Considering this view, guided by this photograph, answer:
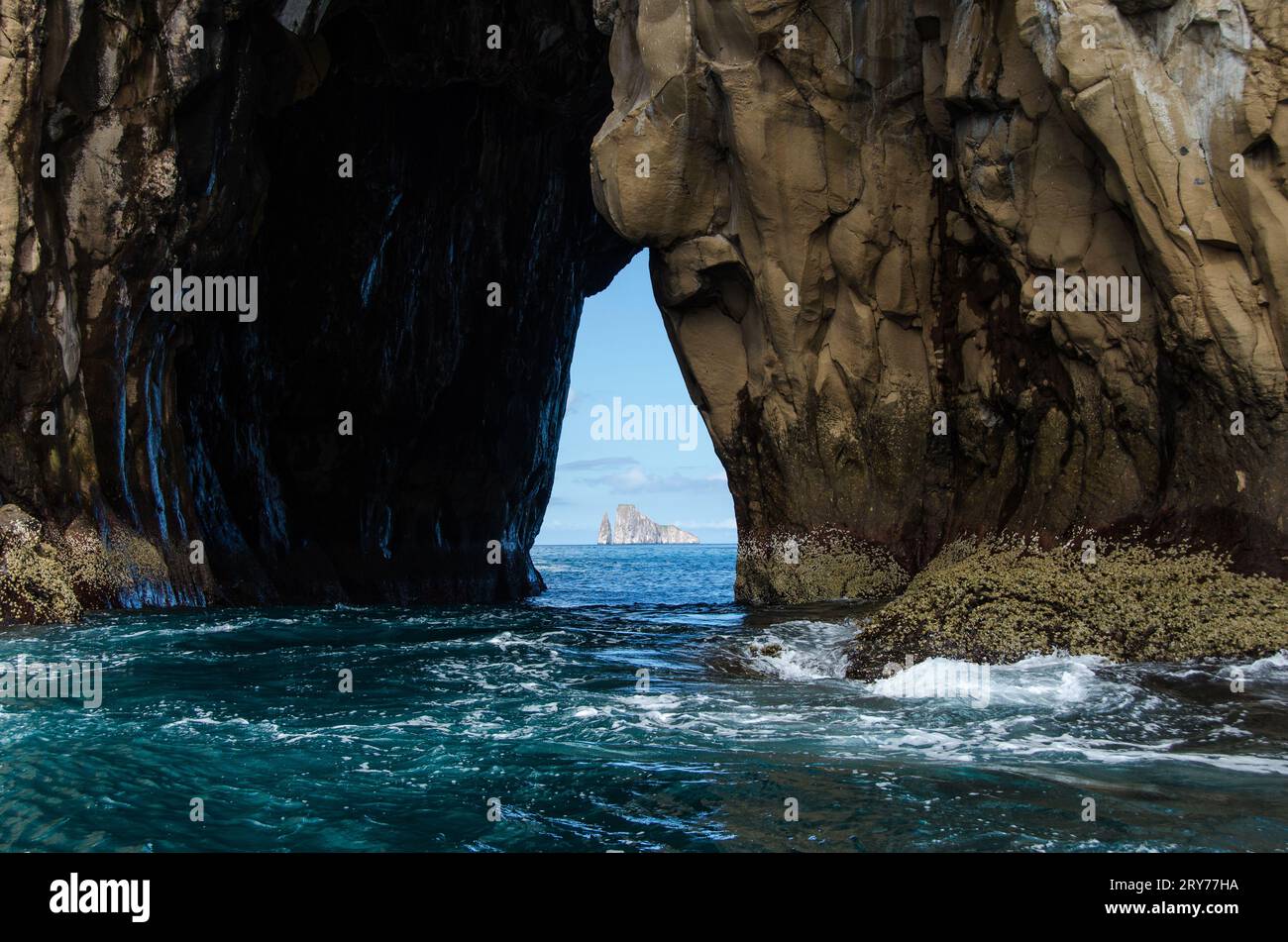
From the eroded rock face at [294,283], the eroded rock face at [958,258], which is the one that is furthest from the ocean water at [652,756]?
the eroded rock face at [294,283]

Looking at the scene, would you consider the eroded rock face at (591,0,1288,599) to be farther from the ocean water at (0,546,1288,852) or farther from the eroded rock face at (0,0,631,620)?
the eroded rock face at (0,0,631,620)

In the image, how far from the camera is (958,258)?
1831 centimetres

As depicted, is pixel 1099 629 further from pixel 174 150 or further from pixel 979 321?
pixel 174 150

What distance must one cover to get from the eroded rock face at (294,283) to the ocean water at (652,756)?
6817 mm

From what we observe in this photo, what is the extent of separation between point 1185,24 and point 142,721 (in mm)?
12336

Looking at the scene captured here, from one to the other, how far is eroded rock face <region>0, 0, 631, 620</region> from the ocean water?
268 inches

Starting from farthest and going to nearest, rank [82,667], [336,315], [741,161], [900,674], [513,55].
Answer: [336,315]
[513,55]
[741,161]
[82,667]
[900,674]

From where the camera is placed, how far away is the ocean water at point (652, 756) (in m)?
6.19

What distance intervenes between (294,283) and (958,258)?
52.7 ft

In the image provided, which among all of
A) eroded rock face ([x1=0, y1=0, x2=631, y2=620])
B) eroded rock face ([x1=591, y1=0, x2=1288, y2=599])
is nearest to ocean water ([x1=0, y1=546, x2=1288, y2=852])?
eroded rock face ([x1=591, y1=0, x2=1288, y2=599])

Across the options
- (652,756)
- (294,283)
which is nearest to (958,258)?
(652,756)

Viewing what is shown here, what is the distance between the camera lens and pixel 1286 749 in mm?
7711

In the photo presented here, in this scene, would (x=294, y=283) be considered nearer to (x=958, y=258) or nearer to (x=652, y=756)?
(x=958, y=258)

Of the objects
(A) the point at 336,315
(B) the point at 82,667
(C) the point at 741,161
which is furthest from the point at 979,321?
(A) the point at 336,315
